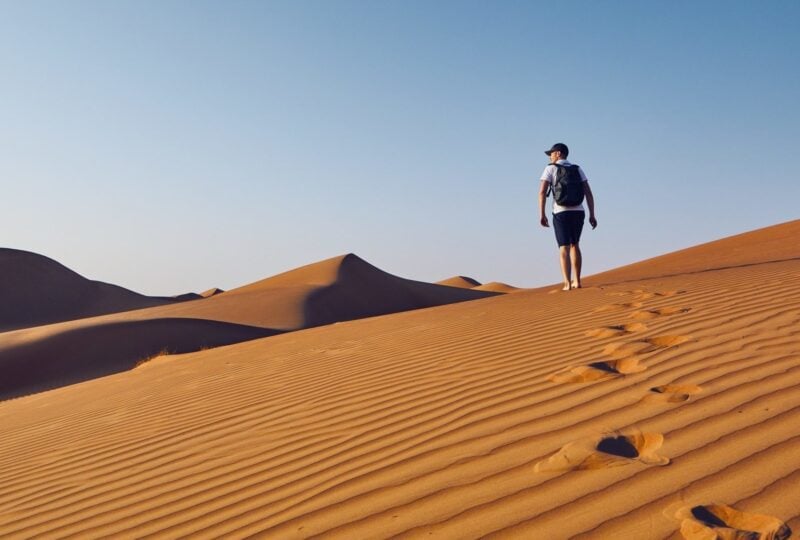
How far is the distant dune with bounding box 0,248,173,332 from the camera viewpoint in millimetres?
35062

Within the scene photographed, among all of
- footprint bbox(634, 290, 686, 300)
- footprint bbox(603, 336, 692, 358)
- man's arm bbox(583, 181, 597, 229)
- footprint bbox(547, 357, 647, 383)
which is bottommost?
footprint bbox(547, 357, 647, 383)

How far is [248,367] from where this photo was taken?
727 cm

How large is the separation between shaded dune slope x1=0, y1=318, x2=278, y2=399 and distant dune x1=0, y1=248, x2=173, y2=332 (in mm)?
18223

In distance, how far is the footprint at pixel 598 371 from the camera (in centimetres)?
385

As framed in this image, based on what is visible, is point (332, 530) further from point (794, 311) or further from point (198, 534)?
point (794, 311)

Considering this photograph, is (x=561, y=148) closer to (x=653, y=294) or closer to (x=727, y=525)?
(x=653, y=294)

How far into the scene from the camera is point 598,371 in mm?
3889

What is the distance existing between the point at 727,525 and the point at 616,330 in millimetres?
3090

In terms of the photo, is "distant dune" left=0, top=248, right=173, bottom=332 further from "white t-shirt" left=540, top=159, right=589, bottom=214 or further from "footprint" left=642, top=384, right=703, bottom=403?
"footprint" left=642, top=384, right=703, bottom=403

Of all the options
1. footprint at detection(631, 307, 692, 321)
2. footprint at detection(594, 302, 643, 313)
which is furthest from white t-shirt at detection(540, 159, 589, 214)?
footprint at detection(631, 307, 692, 321)

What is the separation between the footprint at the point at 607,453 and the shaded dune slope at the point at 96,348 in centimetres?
1370

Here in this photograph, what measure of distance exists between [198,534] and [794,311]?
13.9 feet

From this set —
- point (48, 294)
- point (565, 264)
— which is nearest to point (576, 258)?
point (565, 264)

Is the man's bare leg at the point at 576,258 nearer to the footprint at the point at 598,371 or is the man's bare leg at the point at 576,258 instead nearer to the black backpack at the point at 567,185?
the black backpack at the point at 567,185
